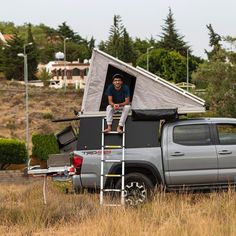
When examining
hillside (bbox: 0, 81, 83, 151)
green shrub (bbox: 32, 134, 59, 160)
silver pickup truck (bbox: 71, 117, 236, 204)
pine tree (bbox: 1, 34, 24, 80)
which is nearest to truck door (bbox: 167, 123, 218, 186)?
silver pickup truck (bbox: 71, 117, 236, 204)

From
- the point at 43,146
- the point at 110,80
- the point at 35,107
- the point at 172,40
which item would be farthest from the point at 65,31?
the point at 110,80

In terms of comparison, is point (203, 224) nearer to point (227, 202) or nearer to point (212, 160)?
point (227, 202)

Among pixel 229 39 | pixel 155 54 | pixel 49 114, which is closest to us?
pixel 229 39

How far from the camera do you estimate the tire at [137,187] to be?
37.6 feet

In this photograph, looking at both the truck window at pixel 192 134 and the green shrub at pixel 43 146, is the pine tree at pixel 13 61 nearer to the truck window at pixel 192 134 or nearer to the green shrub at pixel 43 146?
the green shrub at pixel 43 146

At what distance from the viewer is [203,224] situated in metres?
7.48

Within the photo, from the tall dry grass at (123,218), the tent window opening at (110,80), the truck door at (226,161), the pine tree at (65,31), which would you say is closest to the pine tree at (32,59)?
the pine tree at (65,31)

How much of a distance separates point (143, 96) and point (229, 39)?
23.1 meters

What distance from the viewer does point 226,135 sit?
39.8 feet

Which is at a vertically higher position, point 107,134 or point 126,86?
point 126,86

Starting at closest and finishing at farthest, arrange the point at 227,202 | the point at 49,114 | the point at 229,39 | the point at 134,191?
the point at 227,202 → the point at 134,191 → the point at 229,39 → the point at 49,114

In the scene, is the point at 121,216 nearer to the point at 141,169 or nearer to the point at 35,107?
the point at 141,169

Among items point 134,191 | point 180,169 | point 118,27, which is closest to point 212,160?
point 180,169

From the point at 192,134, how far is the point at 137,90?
1.77 metres
